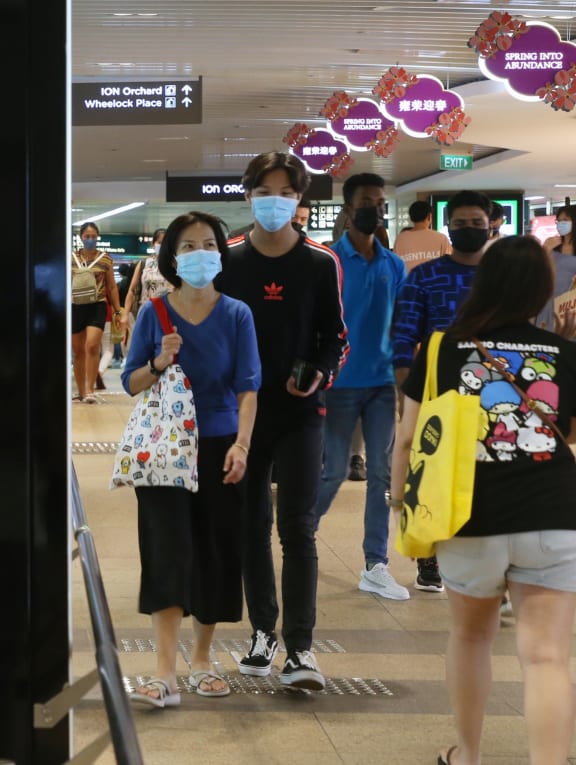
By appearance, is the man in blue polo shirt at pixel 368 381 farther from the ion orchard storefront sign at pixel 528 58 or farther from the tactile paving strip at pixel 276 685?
the ion orchard storefront sign at pixel 528 58

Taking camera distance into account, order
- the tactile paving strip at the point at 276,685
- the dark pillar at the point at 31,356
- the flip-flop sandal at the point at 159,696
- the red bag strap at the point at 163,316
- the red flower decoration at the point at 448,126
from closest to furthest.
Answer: the dark pillar at the point at 31,356
the flip-flop sandal at the point at 159,696
the red bag strap at the point at 163,316
the tactile paving strip at the point at 276,685
the red flower decoration at the point at 448,126

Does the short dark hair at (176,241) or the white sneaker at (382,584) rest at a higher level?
the short dark hair at (176,241)

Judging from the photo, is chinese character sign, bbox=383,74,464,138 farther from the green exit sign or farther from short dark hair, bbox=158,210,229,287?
short dark hair, bbox=158,210,229,287

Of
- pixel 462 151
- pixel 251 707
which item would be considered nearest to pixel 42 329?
pixel 251 707

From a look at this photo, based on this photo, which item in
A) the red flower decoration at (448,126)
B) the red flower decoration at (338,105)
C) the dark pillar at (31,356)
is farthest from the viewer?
the red flower decoration at (338,105)

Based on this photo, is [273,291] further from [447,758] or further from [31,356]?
[31,356]

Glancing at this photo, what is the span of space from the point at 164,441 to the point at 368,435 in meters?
1.98

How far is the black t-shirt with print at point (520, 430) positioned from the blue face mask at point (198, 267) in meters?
1.26

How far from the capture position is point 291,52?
14.2m

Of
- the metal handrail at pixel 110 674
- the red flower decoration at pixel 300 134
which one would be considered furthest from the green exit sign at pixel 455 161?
the metal handrail at pixel 110 674

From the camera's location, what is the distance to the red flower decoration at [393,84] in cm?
1345

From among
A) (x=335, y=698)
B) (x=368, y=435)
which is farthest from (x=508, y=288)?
(x=368, y=435)

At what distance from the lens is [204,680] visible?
417 centimetres

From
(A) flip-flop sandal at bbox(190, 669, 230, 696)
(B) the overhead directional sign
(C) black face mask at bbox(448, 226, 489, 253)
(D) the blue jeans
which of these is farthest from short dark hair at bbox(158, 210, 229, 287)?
(B) the overhead directional sign
